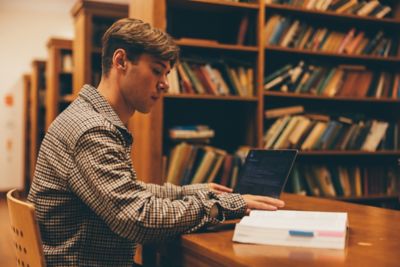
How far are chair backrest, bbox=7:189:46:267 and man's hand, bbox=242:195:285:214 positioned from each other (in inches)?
22.1

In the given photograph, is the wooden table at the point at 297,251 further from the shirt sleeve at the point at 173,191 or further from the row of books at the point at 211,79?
the row of books at the point at 211,79

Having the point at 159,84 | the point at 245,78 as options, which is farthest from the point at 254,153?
the point at 245,78

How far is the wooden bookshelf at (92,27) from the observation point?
3842 millimetres

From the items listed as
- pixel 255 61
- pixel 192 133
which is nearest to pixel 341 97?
pixel 255 61

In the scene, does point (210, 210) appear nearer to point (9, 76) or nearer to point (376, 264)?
point (376, 264)

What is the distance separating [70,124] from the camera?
129 centimetres

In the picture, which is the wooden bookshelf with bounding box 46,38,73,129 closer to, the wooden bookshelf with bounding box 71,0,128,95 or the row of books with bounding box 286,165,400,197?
the wooden bookshelf with bounding box 71,0,128,95

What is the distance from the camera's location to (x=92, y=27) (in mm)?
3904

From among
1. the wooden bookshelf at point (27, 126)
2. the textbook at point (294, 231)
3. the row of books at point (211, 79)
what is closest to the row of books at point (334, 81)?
the row of books at point (211, 79)

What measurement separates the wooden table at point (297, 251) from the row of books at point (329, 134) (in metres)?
1.74

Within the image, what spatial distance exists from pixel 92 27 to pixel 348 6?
1.92 meters

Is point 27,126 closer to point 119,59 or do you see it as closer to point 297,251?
point 119,59

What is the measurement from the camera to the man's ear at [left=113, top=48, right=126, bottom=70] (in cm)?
145

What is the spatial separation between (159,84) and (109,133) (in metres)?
0.29
